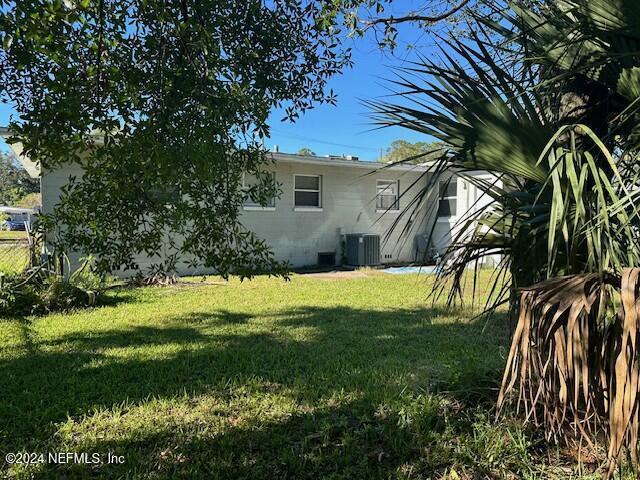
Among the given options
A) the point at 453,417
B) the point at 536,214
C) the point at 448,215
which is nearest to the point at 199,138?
the point at 536,214

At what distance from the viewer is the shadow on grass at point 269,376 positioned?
2.95 m

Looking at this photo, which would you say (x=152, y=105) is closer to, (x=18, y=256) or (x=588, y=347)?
(x=588, y=347)

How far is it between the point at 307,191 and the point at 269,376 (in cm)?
1021

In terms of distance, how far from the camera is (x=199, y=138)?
2582mm

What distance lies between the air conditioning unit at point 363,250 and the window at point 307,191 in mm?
1541

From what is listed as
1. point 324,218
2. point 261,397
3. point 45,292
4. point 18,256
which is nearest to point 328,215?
point 324,218

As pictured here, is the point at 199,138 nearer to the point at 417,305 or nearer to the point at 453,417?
the point at 453,417

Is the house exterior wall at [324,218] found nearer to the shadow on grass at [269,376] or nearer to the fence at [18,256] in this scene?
the fence at [18,256]

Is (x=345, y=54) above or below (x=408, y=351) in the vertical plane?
above

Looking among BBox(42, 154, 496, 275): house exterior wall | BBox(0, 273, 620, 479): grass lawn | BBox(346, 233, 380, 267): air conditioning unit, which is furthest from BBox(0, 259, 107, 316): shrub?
BBox(346, 233, 380, 267): air conditioning unit

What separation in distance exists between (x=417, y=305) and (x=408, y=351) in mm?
3020

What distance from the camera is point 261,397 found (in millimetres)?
3889

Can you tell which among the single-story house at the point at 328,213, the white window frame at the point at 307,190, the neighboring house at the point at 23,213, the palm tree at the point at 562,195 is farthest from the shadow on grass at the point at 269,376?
the white window frame at the point at 307,190

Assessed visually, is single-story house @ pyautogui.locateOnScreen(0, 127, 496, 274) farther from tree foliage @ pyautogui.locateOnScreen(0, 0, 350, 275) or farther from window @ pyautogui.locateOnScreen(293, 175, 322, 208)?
tree foliage @ pyautogui.locateOnScreen(0, 0, 350, 275)
